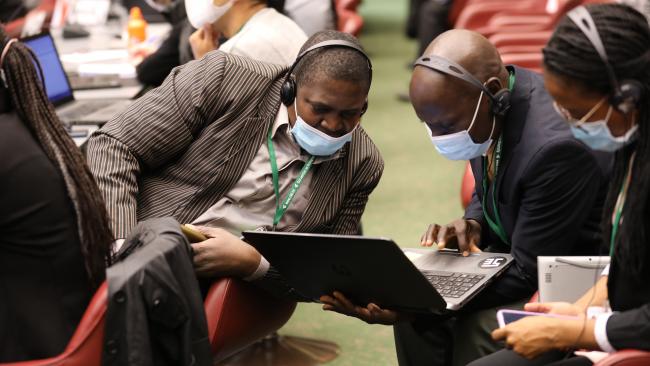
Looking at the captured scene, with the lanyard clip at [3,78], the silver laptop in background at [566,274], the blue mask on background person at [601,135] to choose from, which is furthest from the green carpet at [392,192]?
the lanyard clip at [3,78]

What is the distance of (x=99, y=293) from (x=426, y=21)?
556 centimetres

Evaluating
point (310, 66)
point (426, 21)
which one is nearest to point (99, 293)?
point (310, 66)

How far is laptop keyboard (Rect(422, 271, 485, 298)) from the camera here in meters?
2.46

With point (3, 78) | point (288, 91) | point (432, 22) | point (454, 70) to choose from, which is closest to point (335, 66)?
point (288, 91)

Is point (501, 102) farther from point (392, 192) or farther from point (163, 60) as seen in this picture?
point (392, 192)

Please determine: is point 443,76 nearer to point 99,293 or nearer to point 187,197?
point 187,197

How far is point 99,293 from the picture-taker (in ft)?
6.65

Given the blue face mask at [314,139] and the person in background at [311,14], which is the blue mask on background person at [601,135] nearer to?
the blue face mask at [314,139]

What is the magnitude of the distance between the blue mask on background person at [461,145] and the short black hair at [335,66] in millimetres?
253

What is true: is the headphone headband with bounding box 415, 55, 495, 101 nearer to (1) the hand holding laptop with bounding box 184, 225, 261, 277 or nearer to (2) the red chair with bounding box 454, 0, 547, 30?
(1) the hand holding laptop with bounding box 184, 225, 261, 277

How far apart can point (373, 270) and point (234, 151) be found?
2.17 feet

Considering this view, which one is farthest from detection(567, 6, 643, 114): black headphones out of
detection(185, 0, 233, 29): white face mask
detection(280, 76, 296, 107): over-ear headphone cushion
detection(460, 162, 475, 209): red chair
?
detection(185, 0, 233, 29): white face mask

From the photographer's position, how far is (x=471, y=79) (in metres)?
2.46

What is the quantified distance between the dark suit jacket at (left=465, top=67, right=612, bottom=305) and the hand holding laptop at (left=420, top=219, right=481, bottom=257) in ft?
0.49
